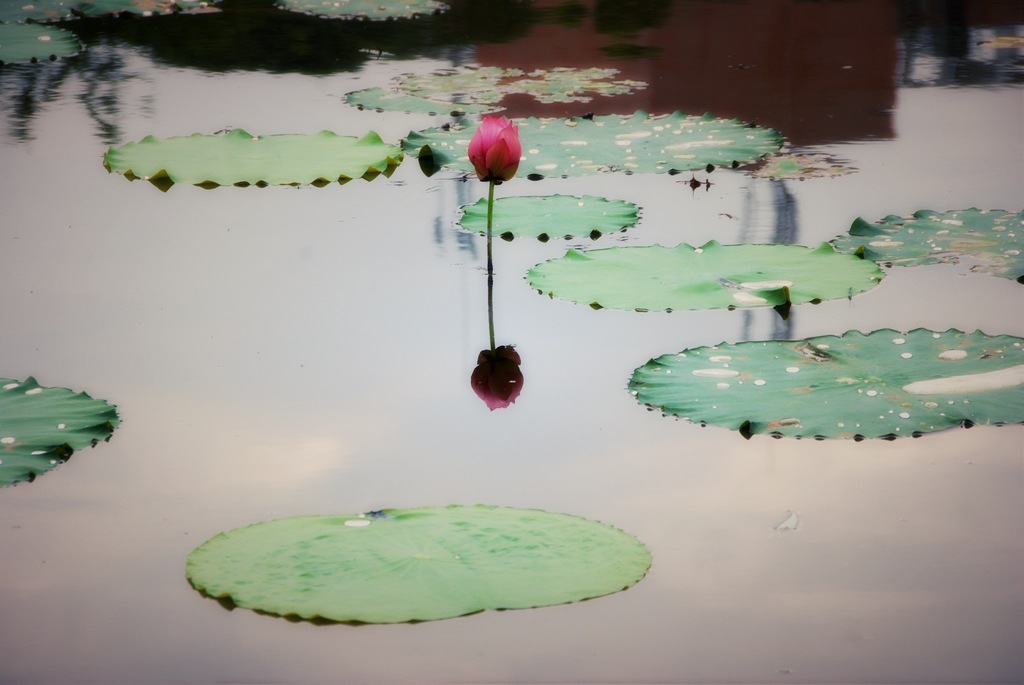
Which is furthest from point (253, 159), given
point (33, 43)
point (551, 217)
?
point (33, 43)

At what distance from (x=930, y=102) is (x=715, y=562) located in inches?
105

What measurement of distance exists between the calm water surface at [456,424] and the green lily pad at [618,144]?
82mm

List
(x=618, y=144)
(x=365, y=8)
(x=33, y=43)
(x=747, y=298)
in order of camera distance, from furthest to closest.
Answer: (x=365, y=8) < (x=33, y=43) < (x=618, y=144) < (x=747, y=298)

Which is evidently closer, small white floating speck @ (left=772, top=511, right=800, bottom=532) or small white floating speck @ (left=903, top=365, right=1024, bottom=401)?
small white floating speck @ (left=772, top=511, right=800, bottom=532)

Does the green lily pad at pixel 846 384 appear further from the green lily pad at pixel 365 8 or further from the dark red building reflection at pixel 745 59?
the green lily pad at pixel 365 8

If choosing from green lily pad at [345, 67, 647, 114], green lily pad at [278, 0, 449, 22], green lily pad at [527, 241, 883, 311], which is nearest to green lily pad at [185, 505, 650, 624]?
green lily pad at [527, 241, 883, 311]

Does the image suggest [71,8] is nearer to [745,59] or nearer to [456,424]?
[745,59]

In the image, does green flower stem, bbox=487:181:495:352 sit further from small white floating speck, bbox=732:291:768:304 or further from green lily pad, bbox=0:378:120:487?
green lily pad, bbox=0:378:120:487

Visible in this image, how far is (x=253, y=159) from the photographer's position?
297 cm

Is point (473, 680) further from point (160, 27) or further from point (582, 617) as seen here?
point (160, 27)

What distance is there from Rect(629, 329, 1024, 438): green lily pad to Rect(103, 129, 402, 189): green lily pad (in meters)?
1.31

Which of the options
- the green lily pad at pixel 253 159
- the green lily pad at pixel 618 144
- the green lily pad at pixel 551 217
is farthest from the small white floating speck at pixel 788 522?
the green lily pad at pixel 253 159

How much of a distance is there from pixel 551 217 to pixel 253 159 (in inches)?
35.1

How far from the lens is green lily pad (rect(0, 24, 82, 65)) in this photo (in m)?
4.31
